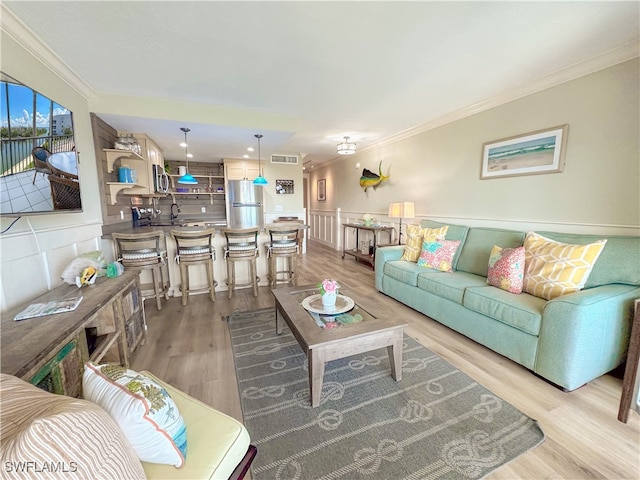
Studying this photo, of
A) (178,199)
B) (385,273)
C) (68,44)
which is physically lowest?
(385,273)

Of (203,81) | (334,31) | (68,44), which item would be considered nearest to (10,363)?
(68,44)

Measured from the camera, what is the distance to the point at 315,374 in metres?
1.61

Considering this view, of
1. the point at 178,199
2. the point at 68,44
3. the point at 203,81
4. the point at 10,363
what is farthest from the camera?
the point at 178,199

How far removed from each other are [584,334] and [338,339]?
1569 millimetres

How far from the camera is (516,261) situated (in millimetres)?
2248

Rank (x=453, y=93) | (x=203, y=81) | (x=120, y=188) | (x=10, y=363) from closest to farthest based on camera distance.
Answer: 1. (x=10, y=363)
2. (x=203, y=81)
3. (x=453, y=93)
4. (x=120, y=188)

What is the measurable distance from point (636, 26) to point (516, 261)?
1858mm

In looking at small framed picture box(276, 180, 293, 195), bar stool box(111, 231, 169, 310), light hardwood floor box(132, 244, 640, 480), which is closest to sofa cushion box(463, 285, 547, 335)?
light hardwood floor box(132, 244, 640, 480)

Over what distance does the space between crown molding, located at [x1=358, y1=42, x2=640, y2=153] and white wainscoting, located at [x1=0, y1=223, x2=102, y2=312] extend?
4561mm

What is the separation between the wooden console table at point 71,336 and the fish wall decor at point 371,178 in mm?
4239

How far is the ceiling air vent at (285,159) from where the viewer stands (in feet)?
20.5

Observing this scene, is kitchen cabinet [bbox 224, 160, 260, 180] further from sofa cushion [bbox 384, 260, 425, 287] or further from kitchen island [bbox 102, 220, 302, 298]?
sofa cushion [bbox 384, 260, 425, 287]

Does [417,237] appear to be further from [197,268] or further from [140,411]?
[140,411]

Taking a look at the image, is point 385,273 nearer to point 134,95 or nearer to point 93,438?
point 93,438
